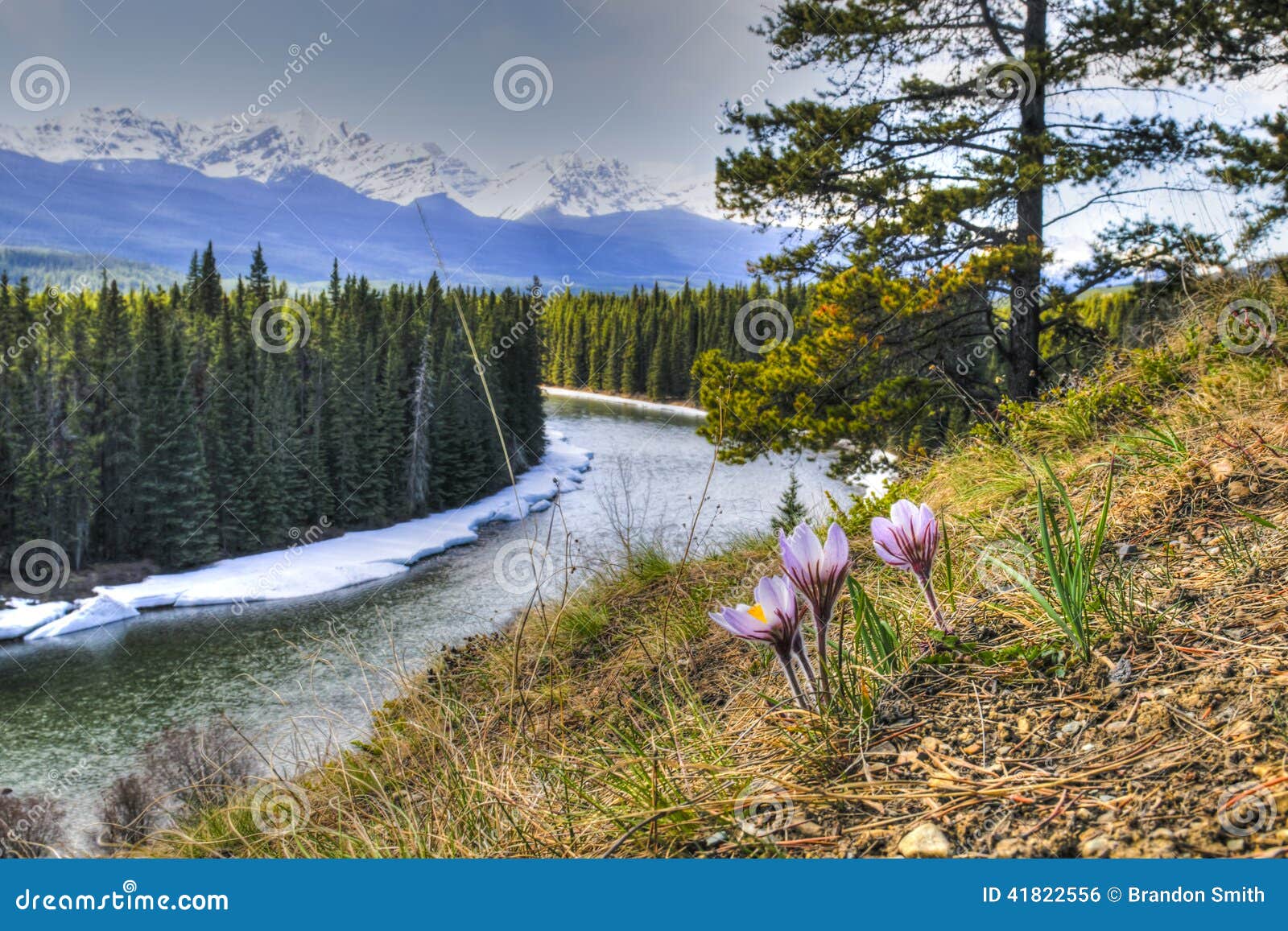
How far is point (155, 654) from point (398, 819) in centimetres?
2557

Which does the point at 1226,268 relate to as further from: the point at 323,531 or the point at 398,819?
the point at 323,531

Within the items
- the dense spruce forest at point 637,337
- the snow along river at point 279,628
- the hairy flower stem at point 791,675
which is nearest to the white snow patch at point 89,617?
the snow along river at point 279,628

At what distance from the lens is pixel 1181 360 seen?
187 inches

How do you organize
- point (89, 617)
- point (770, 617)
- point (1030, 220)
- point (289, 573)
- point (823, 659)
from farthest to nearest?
point (289, 573) < point (89, 617) < point (1030, 220) < point (823, 659) < point (770, 617)

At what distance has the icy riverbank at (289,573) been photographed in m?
27.2

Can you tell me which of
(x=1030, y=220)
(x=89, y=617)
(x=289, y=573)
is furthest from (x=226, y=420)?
(x=1030, y=220)

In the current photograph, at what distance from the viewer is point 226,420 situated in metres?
37.2

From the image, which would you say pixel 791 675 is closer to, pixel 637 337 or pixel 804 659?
pixel 804 659

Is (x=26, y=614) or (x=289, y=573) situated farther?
(x=289, y=573)

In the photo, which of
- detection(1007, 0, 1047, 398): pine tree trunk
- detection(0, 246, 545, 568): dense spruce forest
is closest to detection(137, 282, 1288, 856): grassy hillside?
detection(1007, 0, 1047, 398): pine tree trunk

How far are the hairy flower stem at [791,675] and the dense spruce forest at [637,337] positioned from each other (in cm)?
5708

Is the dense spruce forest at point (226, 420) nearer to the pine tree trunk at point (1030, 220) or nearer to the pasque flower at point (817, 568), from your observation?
the pine tree trunk at point (1030, 220)

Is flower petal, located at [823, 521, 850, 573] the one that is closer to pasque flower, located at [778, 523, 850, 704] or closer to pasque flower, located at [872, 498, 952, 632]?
pasque flower, located at [778, 523, 850, 704]

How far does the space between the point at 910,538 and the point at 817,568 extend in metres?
0.37
